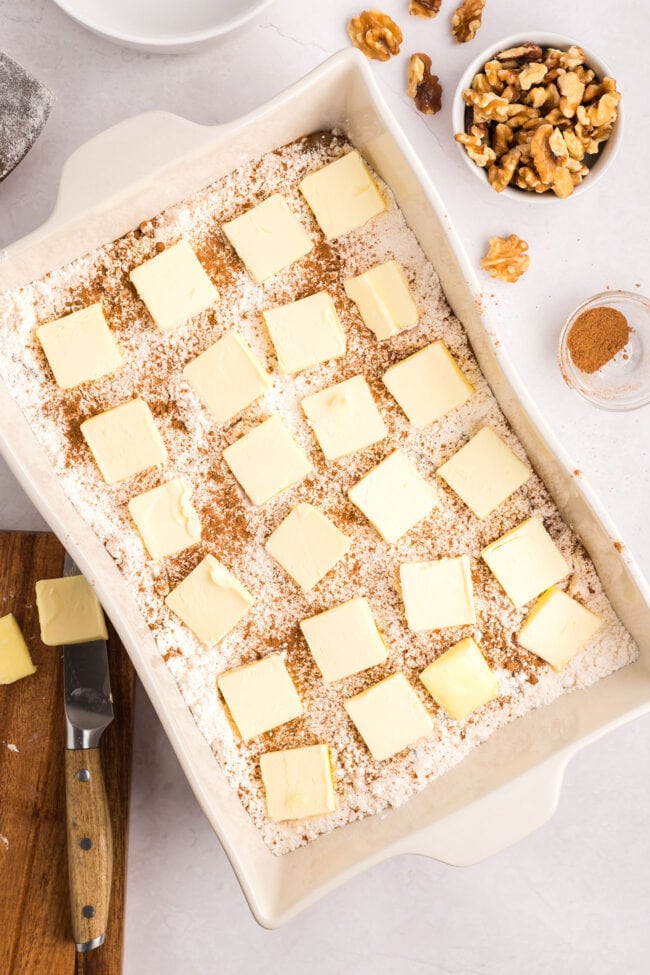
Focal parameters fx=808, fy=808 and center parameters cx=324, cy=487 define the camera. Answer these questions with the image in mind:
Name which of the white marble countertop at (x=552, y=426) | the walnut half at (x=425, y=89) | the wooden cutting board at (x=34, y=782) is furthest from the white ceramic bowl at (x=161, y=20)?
the wooden cutting board at (x=34, y=782)

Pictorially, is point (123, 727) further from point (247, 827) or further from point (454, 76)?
point (454, 76)

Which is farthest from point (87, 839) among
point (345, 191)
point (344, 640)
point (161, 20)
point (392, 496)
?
point (161, 20)

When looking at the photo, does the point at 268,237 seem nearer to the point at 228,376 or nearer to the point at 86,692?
the point at 228,376

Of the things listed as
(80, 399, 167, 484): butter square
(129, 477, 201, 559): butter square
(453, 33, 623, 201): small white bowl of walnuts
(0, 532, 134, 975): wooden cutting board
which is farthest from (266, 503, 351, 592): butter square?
(453, 33, 623, 201): small white bowl of walnuts

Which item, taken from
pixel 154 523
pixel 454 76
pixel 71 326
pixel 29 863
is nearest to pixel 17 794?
pixel 29 863

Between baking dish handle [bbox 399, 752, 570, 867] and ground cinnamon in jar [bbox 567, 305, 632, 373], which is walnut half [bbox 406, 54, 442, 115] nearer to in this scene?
ground cinnamon in jar [bbox 567, 305, 632, 373]
